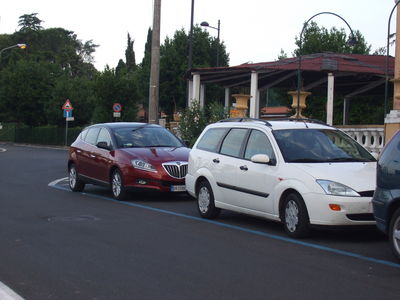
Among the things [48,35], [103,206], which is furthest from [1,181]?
[48,35]

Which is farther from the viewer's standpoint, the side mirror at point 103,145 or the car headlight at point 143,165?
the side mirror at point 103,145

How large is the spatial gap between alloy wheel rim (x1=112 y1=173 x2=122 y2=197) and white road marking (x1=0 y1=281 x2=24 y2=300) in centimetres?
800

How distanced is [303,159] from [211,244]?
1877 millimetres

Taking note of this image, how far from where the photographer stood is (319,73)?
3042 centimetres

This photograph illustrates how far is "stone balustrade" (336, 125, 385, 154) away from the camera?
18609mm

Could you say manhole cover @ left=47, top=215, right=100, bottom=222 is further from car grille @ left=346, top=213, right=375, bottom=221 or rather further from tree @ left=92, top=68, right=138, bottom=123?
tree @ left=92, top=68, right=138, bottom=123

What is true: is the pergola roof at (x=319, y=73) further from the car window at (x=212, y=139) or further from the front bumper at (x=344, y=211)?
the front bumper at (x=344, y=211)

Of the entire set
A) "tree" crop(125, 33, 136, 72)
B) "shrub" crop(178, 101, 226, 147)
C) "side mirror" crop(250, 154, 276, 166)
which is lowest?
"side mirror" crop(250, 154, 276, 166)

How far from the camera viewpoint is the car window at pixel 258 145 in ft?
33.4

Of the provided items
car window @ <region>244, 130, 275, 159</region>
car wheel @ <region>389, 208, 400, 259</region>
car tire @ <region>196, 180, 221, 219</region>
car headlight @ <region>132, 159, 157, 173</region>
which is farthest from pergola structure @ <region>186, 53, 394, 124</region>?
car wheel @ <region>389, 208, 400, 259</region>

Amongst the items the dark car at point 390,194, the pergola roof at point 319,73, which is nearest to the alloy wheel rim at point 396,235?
the dark car at point 390,194

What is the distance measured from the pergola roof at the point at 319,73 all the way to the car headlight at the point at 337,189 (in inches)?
617

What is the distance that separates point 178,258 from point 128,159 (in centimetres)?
664

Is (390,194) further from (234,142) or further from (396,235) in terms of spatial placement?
(234,142)
